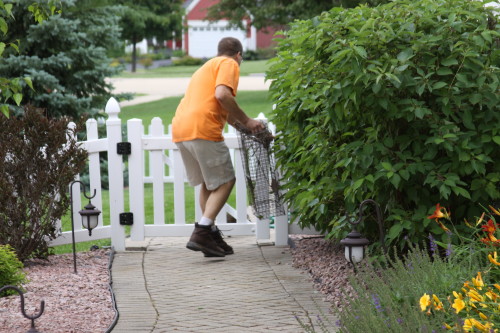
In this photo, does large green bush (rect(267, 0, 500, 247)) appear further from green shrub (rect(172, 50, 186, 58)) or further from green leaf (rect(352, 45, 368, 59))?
green shrub (rect(172, 50, 186, 58))

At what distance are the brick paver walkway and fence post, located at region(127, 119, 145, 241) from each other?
9.2 inches

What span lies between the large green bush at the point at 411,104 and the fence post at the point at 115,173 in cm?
223

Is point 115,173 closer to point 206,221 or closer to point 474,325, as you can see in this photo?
point 206,221

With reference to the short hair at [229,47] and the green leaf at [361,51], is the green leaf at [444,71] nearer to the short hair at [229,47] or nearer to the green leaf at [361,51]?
the green leaf at [361,51]

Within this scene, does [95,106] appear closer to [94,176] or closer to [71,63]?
[71,63]

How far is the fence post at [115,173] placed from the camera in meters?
8.03

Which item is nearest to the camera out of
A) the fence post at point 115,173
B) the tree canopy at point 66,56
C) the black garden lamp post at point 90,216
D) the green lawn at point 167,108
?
the black garden lamp post at point 90,216

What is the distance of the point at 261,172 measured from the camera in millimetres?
7828

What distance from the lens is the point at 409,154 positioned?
19.6 feet

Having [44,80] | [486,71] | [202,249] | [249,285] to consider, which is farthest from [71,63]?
[486,71]

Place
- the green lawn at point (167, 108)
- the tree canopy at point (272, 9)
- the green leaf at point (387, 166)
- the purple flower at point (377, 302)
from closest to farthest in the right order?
the purple flower at point (377, 302)
the green leaf at point (387, 166)
the green lawn at point (167, 108)
the tree canopy at point (272, 9)

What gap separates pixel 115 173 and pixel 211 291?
208cm

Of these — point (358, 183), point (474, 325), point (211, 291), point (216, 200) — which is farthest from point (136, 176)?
point (474, 325)

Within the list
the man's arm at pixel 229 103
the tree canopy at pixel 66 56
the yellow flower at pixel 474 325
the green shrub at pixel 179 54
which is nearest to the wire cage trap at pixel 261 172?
the man's arm at pixel 229 103
